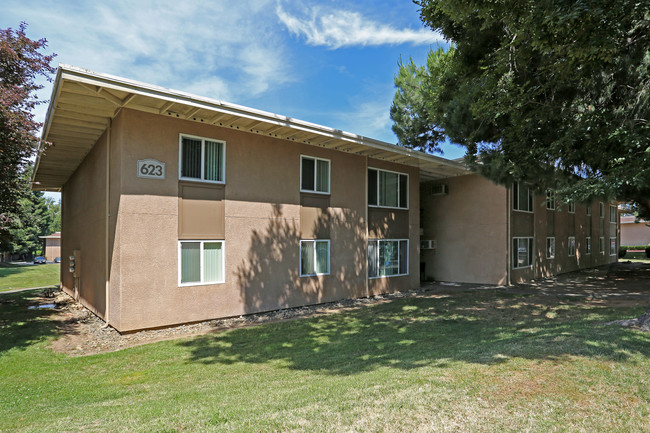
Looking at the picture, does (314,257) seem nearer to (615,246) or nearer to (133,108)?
(133,108)

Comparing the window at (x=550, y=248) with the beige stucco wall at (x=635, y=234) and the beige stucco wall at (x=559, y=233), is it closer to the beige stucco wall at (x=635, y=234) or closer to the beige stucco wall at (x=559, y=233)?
the beige stucco wall at (x=559, y=233)

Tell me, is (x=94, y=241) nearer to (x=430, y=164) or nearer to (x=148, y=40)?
(x=148, y=40)

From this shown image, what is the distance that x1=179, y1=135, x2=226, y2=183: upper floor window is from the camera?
9.50 metres

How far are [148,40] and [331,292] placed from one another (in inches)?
363

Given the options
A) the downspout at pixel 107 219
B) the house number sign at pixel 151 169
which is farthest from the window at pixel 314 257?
the downspout at pixel 107 219

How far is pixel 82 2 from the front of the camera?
8.65m

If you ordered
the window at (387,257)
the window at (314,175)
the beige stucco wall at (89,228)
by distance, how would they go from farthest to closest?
the window at (387,257) < the window at (314,175) < the beige stucco wall at (89,228)

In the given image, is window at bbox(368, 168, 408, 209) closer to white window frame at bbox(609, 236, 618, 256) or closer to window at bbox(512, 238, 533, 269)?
window at bbox(512, 238, 533, 269)

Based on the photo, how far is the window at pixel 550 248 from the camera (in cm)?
1980

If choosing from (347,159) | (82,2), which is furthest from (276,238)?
(82,2)

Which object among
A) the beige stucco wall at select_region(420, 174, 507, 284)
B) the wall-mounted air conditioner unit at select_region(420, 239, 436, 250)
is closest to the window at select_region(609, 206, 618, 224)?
the beige stucco wall at select_region(420, 174, 507, 284)

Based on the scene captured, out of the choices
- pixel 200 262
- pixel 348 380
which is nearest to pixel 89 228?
pixel 200 262

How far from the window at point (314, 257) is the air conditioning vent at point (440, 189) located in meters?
7.70

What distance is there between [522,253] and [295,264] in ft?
38.5
